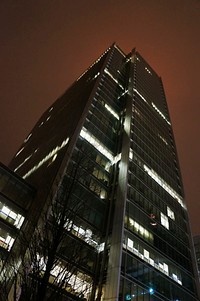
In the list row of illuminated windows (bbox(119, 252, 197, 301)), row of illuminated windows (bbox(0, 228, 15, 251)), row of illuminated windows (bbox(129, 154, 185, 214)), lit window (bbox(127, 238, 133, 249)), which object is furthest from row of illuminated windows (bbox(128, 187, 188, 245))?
row of illuminated windows (bbox(0, 228, 15, 251))

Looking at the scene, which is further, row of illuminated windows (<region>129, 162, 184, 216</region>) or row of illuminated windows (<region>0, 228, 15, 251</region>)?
row of illuminated windows (<region>129, 162, 184, 216</region>)

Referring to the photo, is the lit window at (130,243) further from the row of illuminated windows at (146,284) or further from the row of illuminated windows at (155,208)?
the row of illuminated windows at (155,208)

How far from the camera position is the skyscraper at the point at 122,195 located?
30656 mm

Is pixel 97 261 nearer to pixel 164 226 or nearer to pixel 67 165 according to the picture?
pixel 67 165

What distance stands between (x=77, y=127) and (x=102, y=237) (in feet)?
56.7

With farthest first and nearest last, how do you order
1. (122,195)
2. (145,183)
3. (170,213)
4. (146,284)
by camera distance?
(170,213)
(145,183)
(122,195)
(146,284)

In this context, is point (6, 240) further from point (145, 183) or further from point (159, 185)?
point (159, 185)

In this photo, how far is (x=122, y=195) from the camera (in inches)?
1506

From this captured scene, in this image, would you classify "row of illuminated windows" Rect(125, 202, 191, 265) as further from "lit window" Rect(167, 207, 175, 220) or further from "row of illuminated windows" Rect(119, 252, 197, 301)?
"row of illuminated windows" Rect(119, 252, 197, 301)

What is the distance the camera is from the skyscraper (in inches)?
1207

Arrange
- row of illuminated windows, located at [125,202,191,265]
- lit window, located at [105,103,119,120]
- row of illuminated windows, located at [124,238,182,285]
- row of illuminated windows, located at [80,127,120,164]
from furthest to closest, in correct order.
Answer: lit window, located at [105,103,119,120], row of illuminated windows, located at [80,127,120,164], row of illuminated windows, located at [125,202,191,265], row of illuminated windows, located at [124,238,182,285]

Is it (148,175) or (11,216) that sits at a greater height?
(148,175)

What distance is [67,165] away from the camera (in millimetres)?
35250

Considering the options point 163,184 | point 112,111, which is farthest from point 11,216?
point 112,111
